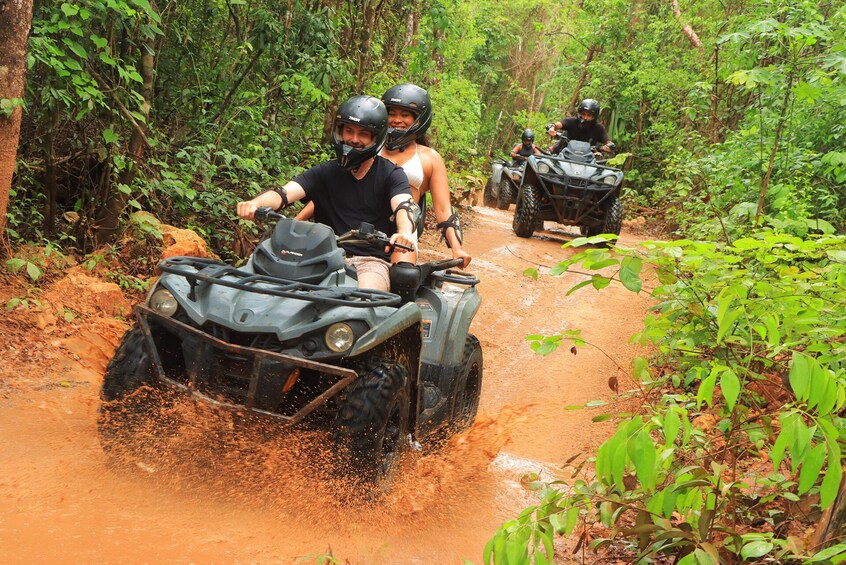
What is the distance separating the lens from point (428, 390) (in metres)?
4.70

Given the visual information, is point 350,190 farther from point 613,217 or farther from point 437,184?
point 613,217

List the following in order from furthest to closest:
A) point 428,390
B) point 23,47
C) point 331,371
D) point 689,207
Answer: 1. point 689,207
2. point 23,47
3. point 428,390
4. point 331,371

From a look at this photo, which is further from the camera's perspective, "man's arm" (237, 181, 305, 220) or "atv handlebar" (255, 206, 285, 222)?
"man's arm" (237, 181, 305, 220)

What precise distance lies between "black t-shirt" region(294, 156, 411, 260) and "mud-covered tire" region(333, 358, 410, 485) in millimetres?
1388

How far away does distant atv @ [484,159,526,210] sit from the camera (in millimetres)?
17500

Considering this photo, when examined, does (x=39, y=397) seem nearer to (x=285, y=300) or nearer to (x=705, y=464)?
(x=285, y=300)

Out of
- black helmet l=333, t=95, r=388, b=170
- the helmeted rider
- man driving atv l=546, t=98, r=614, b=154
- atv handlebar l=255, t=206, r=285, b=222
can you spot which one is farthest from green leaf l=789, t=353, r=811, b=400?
man driving atv l=546, t=98, r=614, b=154

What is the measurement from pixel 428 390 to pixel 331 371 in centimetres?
130

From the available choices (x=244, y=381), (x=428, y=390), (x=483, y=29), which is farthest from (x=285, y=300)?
(x=483, y=29)

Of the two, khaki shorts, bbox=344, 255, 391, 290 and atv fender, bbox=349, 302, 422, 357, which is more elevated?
khaki shorts, bbox=344, 255, 391, 290

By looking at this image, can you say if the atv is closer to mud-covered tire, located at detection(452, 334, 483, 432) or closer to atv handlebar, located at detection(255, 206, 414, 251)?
atv handlebar, located at detection(255, 206, 414, 251)

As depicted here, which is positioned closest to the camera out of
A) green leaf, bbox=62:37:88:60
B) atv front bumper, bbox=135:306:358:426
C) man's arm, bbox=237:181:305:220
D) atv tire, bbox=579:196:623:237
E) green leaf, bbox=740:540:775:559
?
green leaf, bbox=740:540:775:559

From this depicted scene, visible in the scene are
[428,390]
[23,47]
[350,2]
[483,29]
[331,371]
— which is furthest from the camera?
[483,29]

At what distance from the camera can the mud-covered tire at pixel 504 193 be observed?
18.2 m
